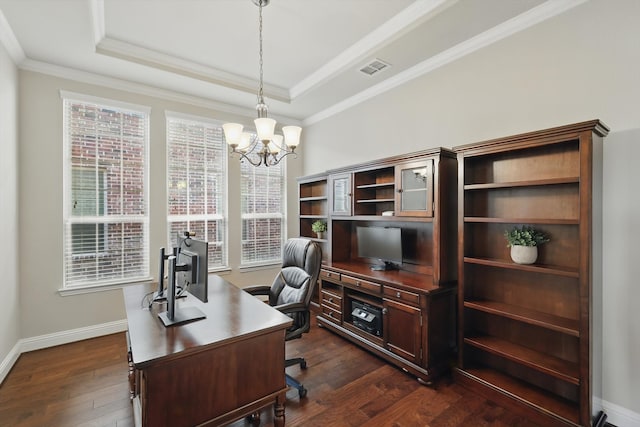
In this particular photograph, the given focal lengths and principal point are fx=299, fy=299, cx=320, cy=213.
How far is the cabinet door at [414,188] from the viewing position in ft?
8.82

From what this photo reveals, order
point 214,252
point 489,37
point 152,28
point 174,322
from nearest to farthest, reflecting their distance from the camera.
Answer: point 174,322
point 489,37
point 152,28
point 214,252

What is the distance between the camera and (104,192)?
11.6 ft

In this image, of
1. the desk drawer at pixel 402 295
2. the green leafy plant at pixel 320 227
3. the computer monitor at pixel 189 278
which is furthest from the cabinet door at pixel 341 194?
the computer monitor at pixel 189 278

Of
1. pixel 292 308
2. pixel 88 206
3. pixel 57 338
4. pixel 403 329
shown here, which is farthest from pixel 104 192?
pixel 403 329

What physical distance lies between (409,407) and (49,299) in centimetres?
377

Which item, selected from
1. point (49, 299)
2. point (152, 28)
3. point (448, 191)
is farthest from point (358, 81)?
point (49, 299)

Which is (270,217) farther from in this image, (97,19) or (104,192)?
(97,19)

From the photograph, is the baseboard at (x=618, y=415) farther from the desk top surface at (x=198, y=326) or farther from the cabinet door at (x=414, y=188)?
the desk top surface at (x=198, y=326)

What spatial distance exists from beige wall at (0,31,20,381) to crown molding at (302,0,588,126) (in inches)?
141

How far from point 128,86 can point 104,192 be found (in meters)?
1.31

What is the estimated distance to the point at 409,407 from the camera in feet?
7.29

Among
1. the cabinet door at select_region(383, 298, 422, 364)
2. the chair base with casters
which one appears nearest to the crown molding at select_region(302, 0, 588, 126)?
the cabinet door at select_region(383, 298, 422, 364)

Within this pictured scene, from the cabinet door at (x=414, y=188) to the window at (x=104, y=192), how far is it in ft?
10.2

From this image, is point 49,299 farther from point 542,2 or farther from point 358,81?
point 542,2
